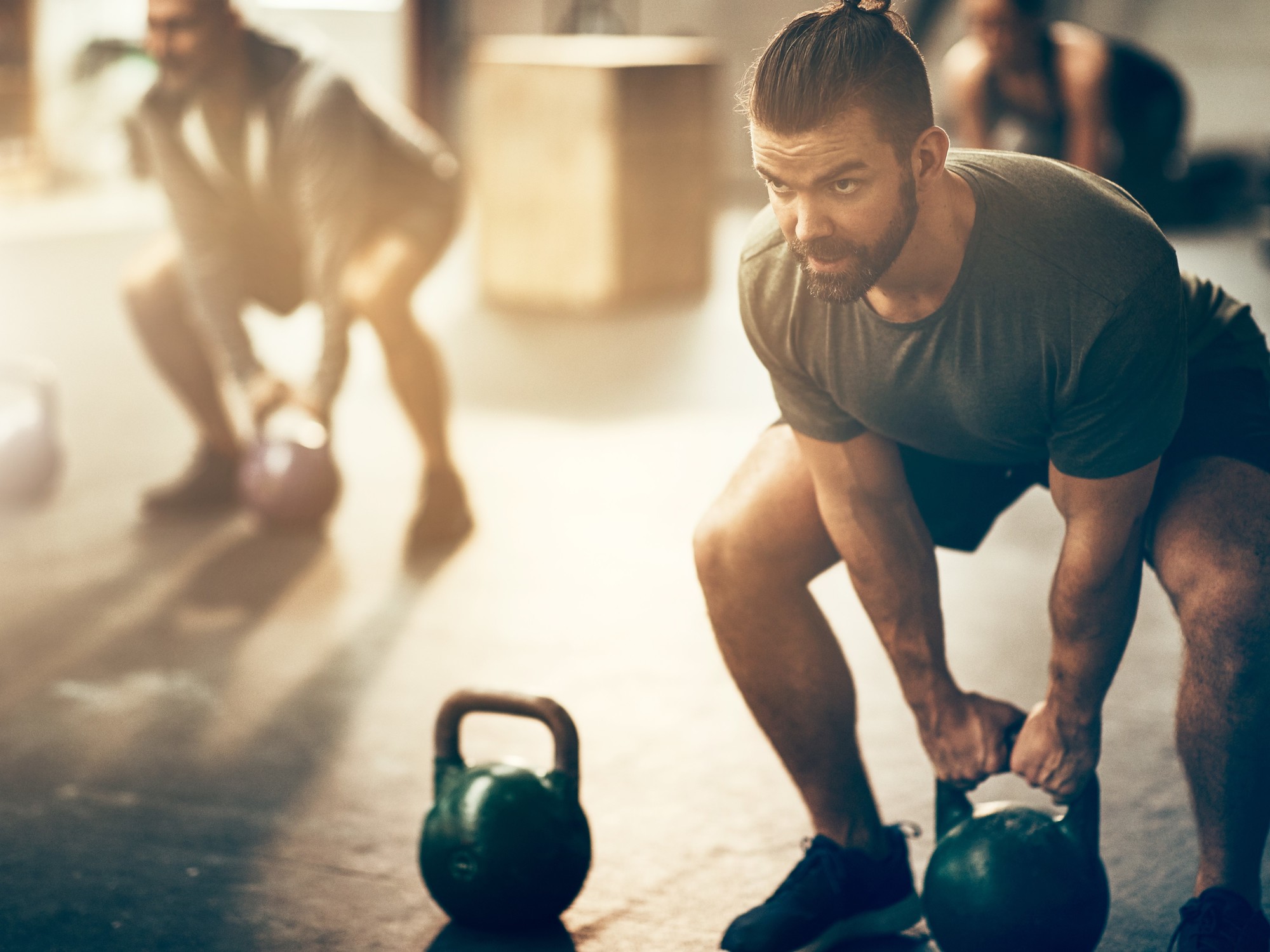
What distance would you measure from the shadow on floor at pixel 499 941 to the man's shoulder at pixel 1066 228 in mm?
799

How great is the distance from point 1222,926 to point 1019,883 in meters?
0.18

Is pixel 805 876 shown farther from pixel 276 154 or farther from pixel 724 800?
pixel 276 154

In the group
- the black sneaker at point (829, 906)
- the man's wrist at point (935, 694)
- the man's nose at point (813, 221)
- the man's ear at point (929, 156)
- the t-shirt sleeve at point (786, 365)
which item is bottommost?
the black sneaker at point (829, 906)

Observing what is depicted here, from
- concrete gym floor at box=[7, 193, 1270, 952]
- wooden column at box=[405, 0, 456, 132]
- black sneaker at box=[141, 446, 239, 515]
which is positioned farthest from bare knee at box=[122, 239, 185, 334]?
wooden column at box=[405, 0, 456, 132]

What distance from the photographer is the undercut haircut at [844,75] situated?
1.24 meters

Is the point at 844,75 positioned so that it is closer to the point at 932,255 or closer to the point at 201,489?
the point at 932,255

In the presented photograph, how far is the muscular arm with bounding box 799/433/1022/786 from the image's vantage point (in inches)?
58.1

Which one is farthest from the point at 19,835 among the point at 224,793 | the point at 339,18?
the point at 339,18

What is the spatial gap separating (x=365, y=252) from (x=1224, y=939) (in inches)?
82.0

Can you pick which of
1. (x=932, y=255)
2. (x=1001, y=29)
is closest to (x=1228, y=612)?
(x=932, y=255)

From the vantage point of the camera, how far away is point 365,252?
299cm

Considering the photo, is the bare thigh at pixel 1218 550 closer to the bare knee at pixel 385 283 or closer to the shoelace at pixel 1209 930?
the shoelace at pixel 1209 930

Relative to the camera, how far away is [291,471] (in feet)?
9.33

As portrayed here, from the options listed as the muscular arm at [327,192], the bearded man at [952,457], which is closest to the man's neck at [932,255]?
the bearded man at [952,457]
